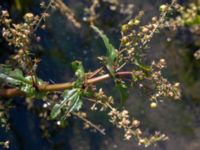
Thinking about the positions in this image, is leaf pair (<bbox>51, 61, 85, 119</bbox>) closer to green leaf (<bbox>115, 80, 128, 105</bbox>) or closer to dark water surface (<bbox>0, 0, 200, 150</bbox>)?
green leaf (<bbox>115, 80, 128, 105</bbox>)

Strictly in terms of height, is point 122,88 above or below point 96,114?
below

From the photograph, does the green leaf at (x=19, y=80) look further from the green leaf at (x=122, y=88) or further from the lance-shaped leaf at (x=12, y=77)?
the green leaf at (x=122, y=88)

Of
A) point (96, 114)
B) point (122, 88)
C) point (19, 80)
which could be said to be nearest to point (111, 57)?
point (122, 88)

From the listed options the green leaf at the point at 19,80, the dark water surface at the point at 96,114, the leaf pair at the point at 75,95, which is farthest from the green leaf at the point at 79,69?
the dark water surface at the point at 96,114

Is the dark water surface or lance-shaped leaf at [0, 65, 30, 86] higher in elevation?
the dark water surface

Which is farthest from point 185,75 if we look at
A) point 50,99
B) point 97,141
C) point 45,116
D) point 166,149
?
point 50,99

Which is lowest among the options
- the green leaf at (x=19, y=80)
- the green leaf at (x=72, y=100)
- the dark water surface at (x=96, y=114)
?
the green leaf at (x=72, y=100)

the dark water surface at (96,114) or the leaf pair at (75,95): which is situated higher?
the dark water surface at (96,114)

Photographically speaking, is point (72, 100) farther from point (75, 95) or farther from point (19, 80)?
point (19, 80)

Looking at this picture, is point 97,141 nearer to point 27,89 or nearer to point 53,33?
point 53,33

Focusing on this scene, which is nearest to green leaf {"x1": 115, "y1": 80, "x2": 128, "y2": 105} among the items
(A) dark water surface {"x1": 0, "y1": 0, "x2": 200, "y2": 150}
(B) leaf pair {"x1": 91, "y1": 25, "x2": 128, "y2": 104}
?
(B) leaf pair {"x1": 91, "y1": 25, "x2": 128, "y2": 104}

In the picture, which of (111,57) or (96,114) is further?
(96,114)
